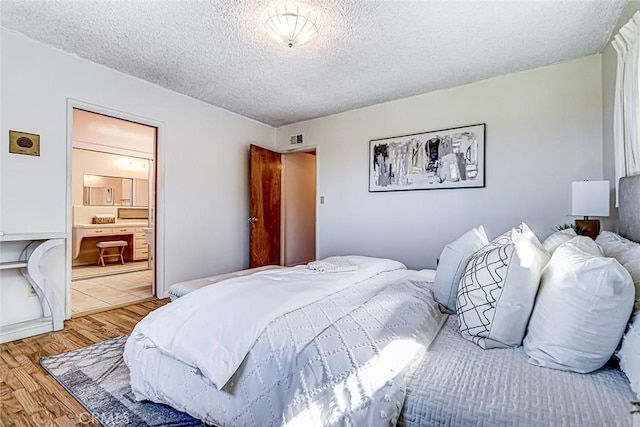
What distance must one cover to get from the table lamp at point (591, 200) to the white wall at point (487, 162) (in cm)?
76

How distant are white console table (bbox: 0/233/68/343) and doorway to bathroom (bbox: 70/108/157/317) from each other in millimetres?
1443

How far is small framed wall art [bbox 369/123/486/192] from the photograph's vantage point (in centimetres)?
329

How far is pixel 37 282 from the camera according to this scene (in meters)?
2.46

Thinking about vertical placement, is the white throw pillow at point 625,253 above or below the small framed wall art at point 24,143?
below

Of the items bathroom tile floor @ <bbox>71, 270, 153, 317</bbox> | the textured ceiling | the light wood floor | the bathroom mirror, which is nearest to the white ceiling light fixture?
the textured ceiling

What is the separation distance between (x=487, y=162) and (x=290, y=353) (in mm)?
3072

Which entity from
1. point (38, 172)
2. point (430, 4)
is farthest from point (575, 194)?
point (38, 172)

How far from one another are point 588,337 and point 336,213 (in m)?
3.52

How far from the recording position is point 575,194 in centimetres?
223

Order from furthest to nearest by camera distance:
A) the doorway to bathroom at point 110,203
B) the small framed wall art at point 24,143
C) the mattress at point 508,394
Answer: the doorway to bathroom at point 110,203 → the small framed wall art at point 24,143 → the mattress at point 508,394

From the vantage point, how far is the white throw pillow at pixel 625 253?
100 cm

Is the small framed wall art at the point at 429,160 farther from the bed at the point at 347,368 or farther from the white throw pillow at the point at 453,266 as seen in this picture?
the white throw pillow at the point at 453,266

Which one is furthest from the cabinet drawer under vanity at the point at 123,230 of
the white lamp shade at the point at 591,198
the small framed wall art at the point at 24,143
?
the white lamp shade at the point at 591,198

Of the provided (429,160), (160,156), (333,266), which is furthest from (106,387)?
(429,160)
